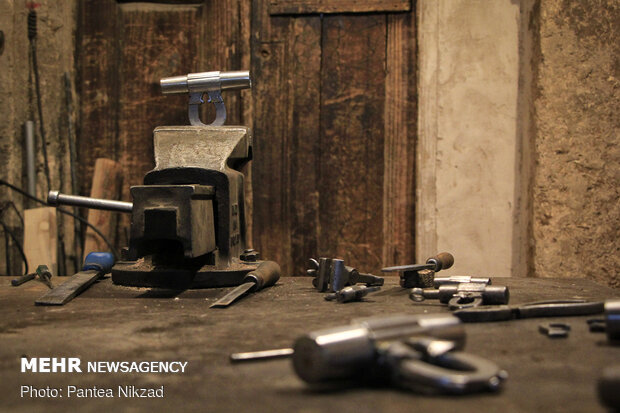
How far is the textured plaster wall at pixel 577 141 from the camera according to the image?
2.03 meters

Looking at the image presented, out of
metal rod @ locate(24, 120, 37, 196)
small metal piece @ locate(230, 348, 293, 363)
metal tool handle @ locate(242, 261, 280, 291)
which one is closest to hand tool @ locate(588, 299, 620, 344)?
small metal piece @ locate(230, 348, 293, 363)

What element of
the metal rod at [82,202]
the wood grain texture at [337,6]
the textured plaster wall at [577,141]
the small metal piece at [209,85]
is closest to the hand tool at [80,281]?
the metal rod at [82,202]

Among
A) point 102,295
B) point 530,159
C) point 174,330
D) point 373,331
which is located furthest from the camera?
point 530,159

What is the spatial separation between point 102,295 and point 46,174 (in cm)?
126

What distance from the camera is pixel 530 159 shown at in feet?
7.09

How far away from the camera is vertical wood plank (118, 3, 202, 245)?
7.95 ft

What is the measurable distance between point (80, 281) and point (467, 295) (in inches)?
34.7

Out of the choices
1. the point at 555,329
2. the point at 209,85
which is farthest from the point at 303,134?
the point at 555,329

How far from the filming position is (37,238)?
2277mm

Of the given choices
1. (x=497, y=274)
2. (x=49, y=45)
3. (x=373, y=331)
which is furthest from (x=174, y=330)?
(x=49, y=45)

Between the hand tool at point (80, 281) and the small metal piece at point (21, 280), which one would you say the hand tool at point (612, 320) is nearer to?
the hand tool at point (80, 281)

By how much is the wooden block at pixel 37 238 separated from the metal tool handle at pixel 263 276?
47.3 inches

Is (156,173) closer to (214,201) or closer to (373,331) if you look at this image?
(214,201)

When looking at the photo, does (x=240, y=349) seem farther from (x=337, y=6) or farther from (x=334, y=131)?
(x=337, y=6)
